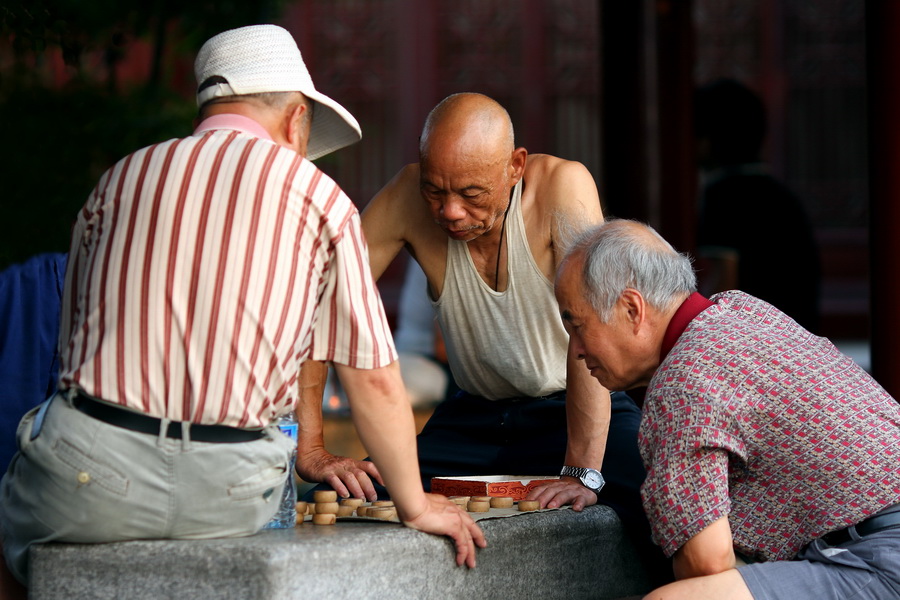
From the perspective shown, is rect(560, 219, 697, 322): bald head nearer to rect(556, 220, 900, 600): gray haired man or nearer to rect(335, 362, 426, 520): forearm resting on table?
rect(556, 220, 900, 600): gray haired man

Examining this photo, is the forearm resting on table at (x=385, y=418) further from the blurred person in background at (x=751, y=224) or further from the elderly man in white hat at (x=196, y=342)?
the blurred person in background at (x=751, y=224)

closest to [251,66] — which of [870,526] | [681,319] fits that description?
[681,319]

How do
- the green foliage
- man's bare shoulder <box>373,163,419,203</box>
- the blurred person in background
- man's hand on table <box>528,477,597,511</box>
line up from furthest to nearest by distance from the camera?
the blurred person in background, the green foliage, man's bare shoulder <box>373,163,419,203</box>, man's hand on table <box>528,477,597,511</box>

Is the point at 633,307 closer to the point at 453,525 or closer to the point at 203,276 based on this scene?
the point at 453,525

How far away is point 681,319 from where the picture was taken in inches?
107

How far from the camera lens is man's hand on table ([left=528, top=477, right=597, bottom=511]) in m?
3.13

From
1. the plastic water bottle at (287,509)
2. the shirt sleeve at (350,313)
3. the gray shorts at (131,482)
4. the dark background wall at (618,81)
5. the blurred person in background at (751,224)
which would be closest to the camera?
the gray shorts at (131,482)

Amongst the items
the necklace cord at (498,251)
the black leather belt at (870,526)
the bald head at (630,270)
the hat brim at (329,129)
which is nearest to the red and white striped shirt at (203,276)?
the hat brim at (329,129)

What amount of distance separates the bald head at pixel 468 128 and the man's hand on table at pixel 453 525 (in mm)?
976

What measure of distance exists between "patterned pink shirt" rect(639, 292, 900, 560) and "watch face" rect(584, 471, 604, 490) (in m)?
0.62

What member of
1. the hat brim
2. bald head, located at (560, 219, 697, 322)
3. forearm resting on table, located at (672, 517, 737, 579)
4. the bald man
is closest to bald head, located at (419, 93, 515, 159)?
the bald man

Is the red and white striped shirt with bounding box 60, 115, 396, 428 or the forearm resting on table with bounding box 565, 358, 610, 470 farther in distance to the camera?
the forearm resting on table with bounding box 565, 358, 610, 470

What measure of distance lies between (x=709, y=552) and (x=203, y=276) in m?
1.17

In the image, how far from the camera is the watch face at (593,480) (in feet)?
10.8
